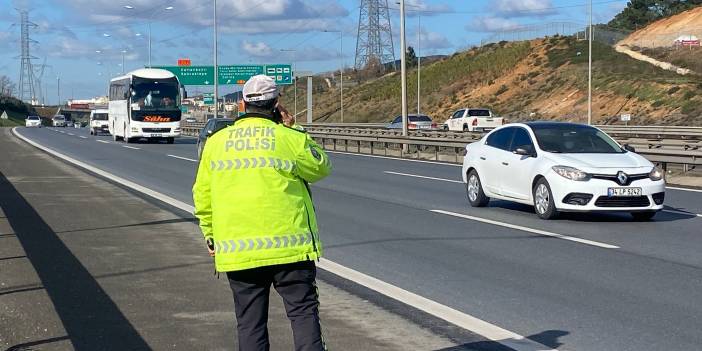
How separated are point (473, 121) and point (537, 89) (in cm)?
2868

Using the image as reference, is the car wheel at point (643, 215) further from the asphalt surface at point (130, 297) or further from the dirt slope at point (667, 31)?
the dirt slope at point (667, 31)

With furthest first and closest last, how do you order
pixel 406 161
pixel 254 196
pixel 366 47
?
pixel 366 47 < pixel 406 161 < pixel 254 196

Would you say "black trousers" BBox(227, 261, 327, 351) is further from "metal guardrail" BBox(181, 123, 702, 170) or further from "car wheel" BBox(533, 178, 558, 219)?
"metal guardrail" BBox(181, 123, 702, 170)

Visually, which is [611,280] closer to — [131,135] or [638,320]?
[638,320]

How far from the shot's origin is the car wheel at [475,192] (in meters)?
16.8

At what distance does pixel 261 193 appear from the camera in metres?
4.79

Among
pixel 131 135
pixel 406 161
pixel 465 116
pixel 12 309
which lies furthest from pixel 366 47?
pixel 12 309

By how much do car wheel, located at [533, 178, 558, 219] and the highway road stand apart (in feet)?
0.70

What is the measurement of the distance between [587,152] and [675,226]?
193cm

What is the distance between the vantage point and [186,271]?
33.4ft

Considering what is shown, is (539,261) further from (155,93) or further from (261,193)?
(155,93)

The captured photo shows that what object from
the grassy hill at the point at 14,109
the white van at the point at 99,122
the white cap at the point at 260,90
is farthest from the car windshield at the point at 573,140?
the grassy hill at the point at 14,109

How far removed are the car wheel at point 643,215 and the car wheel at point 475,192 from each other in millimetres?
2624

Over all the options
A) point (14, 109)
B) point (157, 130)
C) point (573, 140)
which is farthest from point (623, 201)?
point (14, 109)
